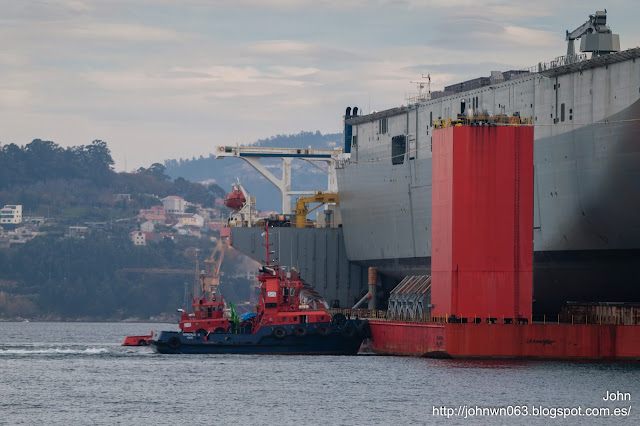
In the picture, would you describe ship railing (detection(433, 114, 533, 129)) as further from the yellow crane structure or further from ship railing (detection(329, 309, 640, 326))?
the yellow crane structure

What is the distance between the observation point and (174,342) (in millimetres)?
77125

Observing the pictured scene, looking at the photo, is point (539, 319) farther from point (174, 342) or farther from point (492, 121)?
point (174, 342)

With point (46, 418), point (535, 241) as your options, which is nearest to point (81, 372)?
point (46, 418)

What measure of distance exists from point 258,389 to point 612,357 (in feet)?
55.2

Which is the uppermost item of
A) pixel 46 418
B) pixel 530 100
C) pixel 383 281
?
pixel 530 100

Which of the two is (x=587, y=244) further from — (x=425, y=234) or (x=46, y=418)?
(x=46, y=418)

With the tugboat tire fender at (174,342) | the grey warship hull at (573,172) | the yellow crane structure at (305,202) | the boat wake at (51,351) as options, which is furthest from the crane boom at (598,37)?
the boat wake at (51,351)

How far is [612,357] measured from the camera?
65312 mm

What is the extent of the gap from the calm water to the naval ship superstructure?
Result: 6.11m

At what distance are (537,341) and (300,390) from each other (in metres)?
12.5

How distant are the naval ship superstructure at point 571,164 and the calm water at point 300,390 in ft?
20.0

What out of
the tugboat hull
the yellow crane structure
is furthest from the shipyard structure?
the tugboat hull

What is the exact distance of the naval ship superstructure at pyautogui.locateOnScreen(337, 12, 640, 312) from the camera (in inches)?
2552

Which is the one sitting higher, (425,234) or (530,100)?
(530,100)
